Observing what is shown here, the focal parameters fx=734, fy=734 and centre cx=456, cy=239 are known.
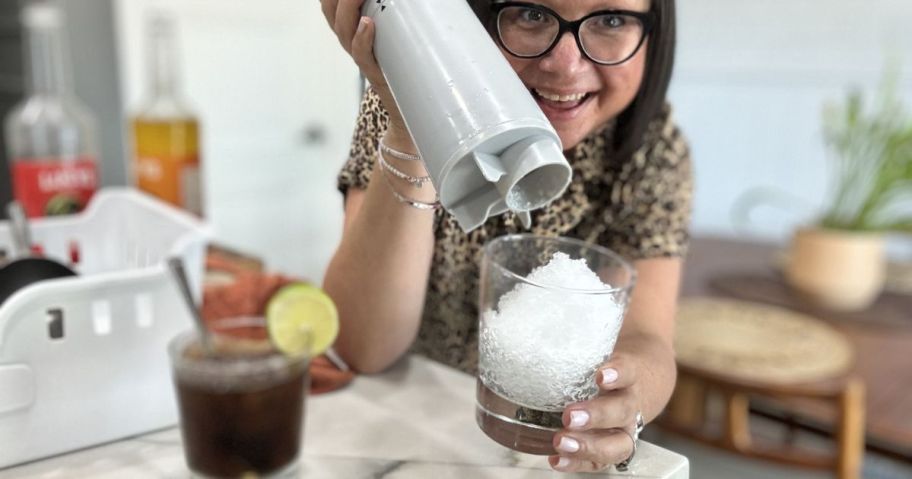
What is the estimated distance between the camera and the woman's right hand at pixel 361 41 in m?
0.46

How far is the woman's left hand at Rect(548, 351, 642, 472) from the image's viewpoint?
478 millimetres

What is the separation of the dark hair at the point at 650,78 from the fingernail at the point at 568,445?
0.29 metres

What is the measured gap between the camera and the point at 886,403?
3.82 feet

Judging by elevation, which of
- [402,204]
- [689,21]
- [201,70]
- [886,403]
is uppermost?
[689,21]

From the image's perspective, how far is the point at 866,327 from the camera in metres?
1.43

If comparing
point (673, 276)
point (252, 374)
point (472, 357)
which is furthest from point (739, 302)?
point (252, 374)

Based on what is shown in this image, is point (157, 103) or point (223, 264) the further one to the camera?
point (157, 103)

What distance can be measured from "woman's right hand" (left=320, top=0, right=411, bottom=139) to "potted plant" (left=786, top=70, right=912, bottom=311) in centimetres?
127

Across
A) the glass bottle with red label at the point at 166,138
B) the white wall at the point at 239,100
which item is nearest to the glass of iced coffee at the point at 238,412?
the glass bottle with red label at the point at 166,138

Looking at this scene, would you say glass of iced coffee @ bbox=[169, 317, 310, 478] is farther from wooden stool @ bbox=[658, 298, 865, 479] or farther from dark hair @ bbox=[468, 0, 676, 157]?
wooden stool @ bbox=[658, 298, 865, 479]

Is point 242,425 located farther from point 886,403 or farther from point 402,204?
point 886,403

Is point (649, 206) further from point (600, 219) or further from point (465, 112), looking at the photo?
point (465, 112)

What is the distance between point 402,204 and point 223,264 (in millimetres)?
428

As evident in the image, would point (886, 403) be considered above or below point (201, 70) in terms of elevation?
below
